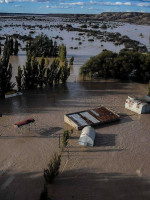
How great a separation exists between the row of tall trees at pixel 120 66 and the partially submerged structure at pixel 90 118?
38.2 feet

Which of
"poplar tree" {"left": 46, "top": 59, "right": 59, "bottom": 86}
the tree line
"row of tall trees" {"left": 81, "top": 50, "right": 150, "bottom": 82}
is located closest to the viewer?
the tree line

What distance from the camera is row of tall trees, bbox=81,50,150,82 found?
31.4 meters

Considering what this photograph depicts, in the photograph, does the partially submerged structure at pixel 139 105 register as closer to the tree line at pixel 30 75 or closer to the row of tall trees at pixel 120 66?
the row of tall trees at pixel 120 66

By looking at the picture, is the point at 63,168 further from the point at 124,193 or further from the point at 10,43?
the point at 10,43

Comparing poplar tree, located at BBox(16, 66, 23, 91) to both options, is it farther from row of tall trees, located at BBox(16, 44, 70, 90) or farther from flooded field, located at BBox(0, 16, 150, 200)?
flooded field, located at BBox(0, 16, 150, 200)

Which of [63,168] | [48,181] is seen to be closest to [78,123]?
[63,168]

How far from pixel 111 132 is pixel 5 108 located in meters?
10.3

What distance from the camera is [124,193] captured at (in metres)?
12.5

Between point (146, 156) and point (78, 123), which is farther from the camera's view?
point (78, 123)

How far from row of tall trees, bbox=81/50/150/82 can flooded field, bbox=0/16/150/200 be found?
6.76 metres

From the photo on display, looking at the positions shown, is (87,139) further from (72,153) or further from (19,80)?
(19,80)

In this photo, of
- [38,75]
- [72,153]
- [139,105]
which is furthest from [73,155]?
[38,75]

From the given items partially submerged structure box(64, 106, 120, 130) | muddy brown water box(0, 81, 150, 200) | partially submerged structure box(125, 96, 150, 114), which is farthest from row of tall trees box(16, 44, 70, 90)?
partially submerged structure box(125, 96, 150, 114)

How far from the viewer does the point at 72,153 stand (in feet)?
51.4
